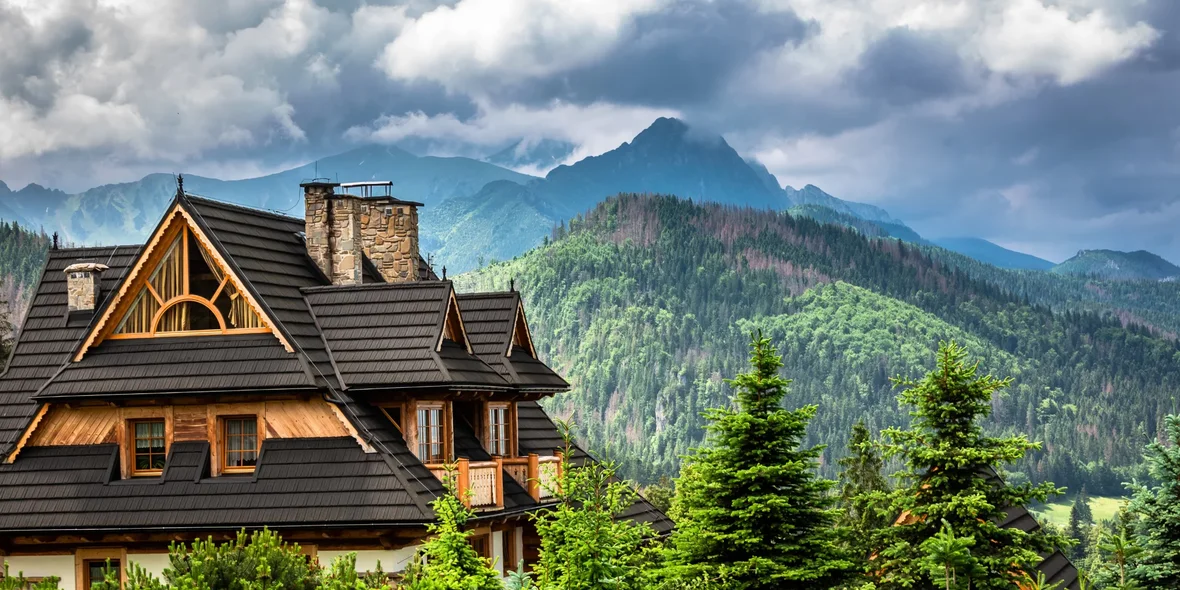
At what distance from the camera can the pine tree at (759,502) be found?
79.6ft

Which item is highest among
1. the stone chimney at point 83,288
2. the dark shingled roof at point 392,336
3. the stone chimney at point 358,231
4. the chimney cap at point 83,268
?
the stone chimney at point 358,231

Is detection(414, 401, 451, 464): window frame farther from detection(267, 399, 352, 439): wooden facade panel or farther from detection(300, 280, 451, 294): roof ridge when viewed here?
detection(300, 280, 451, 294): roof ridge

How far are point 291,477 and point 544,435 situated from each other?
8994 millimetres

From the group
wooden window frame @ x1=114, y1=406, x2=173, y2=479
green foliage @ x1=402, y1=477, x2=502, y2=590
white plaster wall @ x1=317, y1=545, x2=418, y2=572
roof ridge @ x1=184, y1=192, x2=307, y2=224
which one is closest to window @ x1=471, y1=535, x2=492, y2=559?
white plaster wall @ x1=317, y1=545, x2=418, y2=572

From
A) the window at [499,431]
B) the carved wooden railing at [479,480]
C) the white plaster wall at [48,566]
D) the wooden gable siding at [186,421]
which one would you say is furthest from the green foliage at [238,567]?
the window at [499,431]

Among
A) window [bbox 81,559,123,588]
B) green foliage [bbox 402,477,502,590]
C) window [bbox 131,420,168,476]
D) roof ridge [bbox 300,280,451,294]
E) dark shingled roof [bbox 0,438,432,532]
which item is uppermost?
roof ridge [bbox 300,280,451,294]

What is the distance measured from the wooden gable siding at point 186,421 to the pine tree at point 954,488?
9259 millimetres

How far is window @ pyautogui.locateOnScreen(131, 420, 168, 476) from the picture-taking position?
27359mm

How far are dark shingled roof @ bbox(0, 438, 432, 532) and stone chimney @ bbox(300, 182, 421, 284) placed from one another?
5.35 meters

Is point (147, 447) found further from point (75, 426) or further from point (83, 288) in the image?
point (83, 288)

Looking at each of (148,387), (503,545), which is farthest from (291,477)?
(503,545)

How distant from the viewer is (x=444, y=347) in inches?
1100

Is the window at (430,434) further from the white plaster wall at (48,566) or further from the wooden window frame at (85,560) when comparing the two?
the white plaster wall at (48,566)

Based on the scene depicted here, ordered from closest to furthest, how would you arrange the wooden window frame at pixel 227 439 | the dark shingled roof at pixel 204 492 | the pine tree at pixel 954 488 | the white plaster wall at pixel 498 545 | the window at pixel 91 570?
the pine tree at pixel 954 488 < the dark shingled roof at pixel 204 492 < the wooden window frame at pixel 227 439 < the window at pixel 91 570 < the white plaster wall at pixel 498 545
